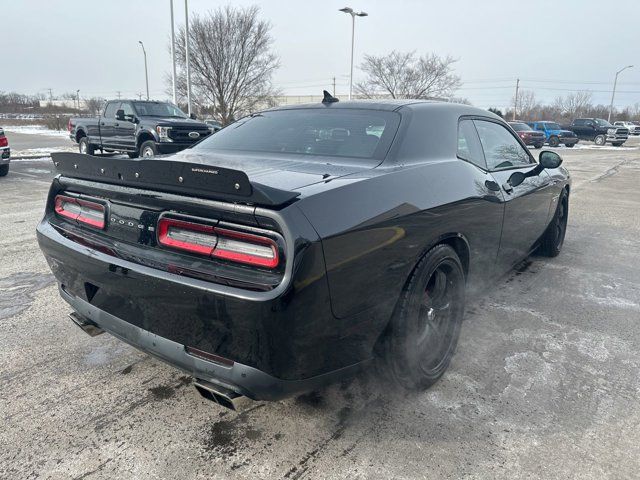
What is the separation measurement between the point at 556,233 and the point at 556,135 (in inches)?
1164

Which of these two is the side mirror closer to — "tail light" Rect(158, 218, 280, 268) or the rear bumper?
the rear bumper

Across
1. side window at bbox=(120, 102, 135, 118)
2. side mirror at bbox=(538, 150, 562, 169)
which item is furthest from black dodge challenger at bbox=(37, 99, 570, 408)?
side window at bbox=(120, 102, 135, 118)

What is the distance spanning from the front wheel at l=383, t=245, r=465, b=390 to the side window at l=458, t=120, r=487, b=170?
79cm

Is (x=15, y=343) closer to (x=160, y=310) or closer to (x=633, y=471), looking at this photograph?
(x=160, y=310)

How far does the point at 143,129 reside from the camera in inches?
480

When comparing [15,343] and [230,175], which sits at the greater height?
[230,175]

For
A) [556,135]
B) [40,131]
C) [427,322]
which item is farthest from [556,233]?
[40,131]

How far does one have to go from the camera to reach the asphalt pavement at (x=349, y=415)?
2002mm

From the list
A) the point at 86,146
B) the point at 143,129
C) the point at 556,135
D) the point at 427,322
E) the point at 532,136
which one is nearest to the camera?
the point at 427,322

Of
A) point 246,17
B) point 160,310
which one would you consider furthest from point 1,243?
point 246,17

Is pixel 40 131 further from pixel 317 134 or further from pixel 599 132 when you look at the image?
pixel 599 132

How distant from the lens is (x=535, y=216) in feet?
13.2

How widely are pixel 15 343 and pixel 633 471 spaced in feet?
11.1

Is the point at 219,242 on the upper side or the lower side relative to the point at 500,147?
lower
